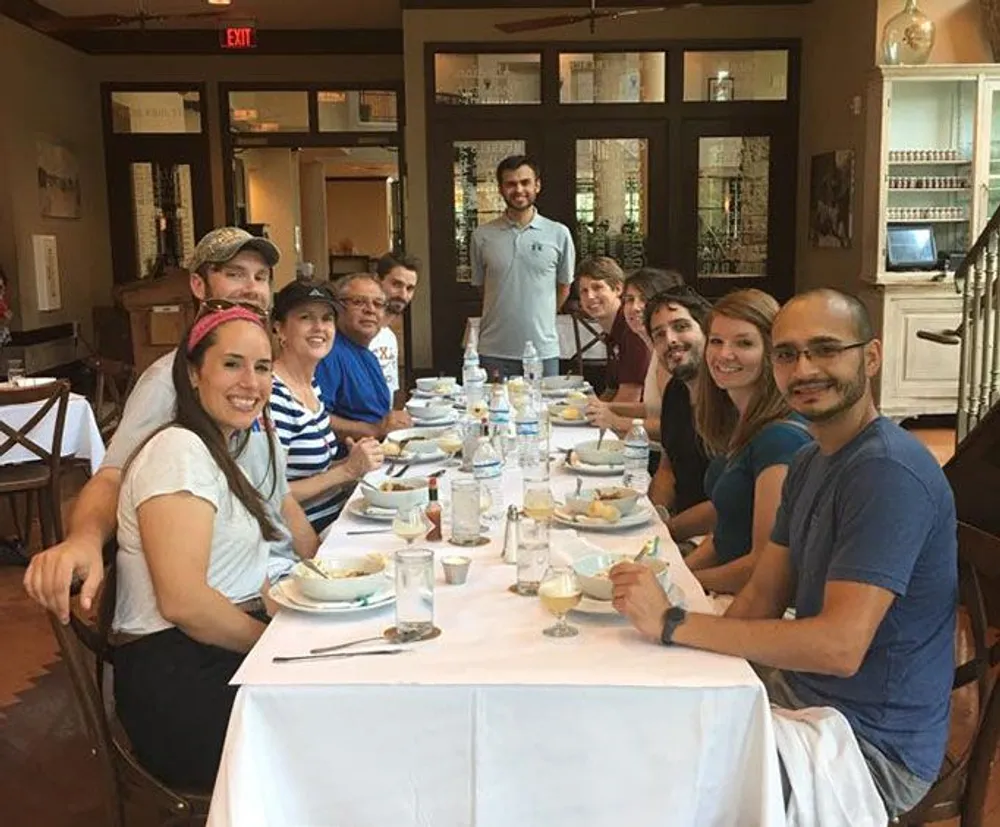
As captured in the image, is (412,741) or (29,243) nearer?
(412,741)

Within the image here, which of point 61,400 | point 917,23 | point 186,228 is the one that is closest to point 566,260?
point 61,400

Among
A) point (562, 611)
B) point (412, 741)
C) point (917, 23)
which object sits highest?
point (917, 23)

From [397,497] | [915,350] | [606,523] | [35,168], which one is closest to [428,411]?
[397,497]

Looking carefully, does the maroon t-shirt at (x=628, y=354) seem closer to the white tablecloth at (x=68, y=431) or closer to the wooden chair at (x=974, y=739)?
the white tablecloth at (x=68, y=431)

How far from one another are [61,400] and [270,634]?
3.18 m

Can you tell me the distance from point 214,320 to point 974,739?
1.63m

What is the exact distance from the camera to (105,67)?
35.3 feet

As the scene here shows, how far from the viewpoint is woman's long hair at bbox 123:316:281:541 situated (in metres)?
2.04

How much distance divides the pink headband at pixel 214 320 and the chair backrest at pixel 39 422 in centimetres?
252

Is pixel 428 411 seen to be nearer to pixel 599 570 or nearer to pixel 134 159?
pixel 599 570

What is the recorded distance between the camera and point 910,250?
7.52 meters

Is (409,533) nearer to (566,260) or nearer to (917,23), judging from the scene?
(566,260)

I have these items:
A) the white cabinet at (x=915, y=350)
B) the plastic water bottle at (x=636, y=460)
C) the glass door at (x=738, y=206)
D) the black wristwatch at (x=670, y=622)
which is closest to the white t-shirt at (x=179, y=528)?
the black wristwatch at (x=670, y=622)

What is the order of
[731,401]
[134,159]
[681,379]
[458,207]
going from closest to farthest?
[731,401], [681,379], [458,207], [134,159]
